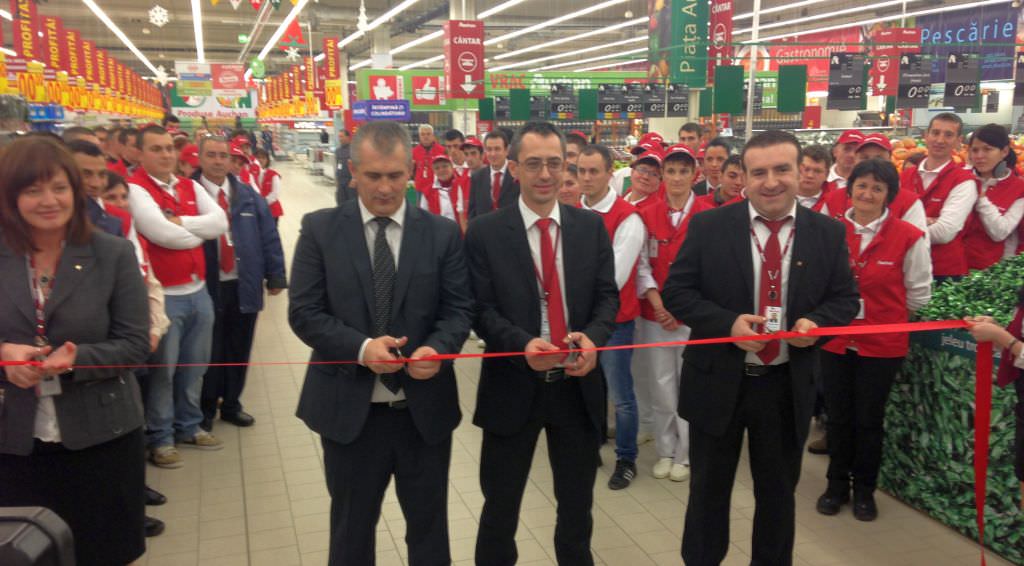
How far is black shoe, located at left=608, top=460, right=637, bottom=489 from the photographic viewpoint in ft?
12.7

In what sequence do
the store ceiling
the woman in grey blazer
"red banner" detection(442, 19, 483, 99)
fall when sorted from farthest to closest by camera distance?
the store ceiling, "red banner" detection(442, 19, 483, 99), the woman in grey blazer

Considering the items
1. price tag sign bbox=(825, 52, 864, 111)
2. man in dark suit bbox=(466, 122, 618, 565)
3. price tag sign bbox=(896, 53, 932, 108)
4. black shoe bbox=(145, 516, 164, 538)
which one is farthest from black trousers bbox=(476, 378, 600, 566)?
price tag sign bbox=(896, 53, 932, 108)

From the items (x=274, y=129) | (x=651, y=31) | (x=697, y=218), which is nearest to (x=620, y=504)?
(x=697, y=218)

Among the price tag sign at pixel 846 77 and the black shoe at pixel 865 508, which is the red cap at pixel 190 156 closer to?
the black shoe at pixel 865 508

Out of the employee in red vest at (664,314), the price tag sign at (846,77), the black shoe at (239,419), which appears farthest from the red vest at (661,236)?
the price tag sign at (846,77)

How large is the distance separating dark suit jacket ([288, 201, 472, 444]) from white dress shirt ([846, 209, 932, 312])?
84.5 inches

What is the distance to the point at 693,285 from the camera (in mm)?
2652

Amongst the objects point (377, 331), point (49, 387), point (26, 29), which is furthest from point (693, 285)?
point (26, 29)

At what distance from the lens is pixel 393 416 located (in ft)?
7.65

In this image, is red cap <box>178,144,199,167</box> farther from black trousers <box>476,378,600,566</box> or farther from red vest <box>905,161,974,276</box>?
red vest <box>905,161,974,276</box>

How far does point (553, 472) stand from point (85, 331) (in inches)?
62.0

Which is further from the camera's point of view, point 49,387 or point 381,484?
point 381,484

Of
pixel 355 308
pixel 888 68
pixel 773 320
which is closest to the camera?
pixel 355 308

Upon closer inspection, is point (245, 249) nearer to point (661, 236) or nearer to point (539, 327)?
point (661, 236)
